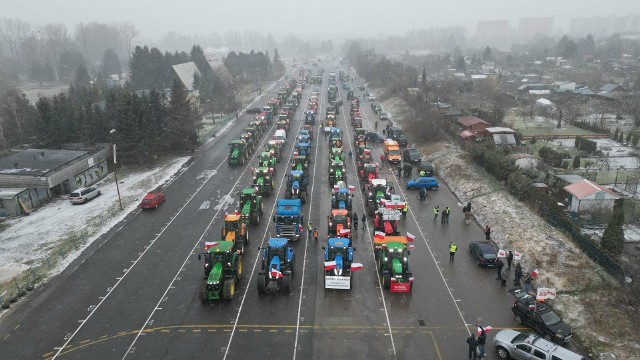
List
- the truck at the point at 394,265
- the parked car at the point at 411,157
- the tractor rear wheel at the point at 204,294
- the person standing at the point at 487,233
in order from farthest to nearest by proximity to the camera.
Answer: the parked car at the point at 411,157 → the person standing at the point at 487,233 → the truck at the point at 394,265 → the tractor rear wheel at the point at 204,294

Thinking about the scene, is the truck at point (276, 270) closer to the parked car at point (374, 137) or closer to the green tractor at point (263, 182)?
the green tractor at point (263, 182)

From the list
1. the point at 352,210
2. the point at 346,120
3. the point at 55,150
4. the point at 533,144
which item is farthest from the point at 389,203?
the point at 346,120

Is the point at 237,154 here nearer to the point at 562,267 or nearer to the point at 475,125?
A: the point at 475,125

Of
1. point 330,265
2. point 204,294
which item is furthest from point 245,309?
point 330,265

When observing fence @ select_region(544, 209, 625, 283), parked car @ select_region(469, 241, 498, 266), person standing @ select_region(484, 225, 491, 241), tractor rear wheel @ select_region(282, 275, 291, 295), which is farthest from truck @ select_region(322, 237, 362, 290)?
fence @ select_region(544, 209, 625, 283)

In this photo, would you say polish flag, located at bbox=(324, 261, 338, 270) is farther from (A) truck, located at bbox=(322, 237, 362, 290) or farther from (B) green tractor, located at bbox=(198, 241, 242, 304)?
(B) green tractor, located at bbox=(198, 241, 242, 304)

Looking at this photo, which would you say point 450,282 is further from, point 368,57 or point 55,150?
point 368,57

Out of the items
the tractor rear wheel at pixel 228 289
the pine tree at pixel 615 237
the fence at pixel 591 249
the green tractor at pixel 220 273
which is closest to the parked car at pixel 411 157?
the fence at pixel 591 249
